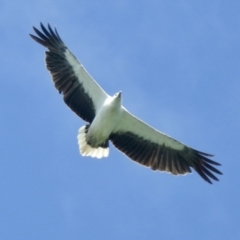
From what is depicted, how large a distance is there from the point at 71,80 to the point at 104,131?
1.50 m

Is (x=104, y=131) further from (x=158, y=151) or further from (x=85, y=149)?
(x=158, y=151)

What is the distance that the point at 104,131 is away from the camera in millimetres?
10000

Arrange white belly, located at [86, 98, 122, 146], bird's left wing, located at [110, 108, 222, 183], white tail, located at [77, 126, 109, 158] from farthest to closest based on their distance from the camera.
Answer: bird's left wing, located at [110, 108, 222, 183], white tail, located at [77, 126, 109, 158], white belly, located at [86, 98, 122, 146]

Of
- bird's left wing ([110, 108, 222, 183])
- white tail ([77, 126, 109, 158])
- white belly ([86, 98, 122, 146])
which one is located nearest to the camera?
white belly ([86, 98, 122, 146])

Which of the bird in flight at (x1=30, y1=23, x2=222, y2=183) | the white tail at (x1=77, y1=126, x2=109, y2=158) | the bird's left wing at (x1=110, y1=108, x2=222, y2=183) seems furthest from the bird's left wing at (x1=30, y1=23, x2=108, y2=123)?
the bird's left wing at (x1=110, y1=108, x2=222, y2=183)

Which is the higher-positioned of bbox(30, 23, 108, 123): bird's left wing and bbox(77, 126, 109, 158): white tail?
bbox(30, 23, 108, 123): bird's left wing

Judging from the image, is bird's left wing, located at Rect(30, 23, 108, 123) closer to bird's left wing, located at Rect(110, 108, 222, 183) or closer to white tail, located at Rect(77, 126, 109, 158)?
white tail, located at Rect(77, 126, 109, 158)

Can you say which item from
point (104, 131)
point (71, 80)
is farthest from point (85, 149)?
point (71, 80)

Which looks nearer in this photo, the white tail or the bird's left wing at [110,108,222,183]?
the white tail

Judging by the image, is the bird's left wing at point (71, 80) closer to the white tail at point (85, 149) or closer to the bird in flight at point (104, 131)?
the bird in flight at point (104, 131)

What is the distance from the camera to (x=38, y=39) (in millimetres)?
10547

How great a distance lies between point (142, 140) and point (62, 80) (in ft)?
7.90

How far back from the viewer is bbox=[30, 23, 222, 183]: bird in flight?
10109 millimetres

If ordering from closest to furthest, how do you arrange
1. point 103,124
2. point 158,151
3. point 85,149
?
point 103,124, point 85,149, point 158,151
